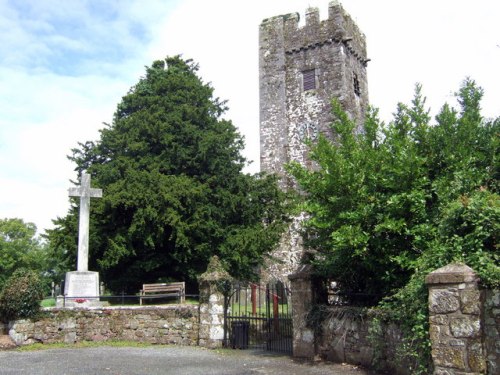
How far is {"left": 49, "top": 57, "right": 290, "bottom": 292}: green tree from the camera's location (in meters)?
19.0

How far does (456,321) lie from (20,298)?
1050cm

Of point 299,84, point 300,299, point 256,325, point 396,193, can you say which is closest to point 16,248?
point 299,84

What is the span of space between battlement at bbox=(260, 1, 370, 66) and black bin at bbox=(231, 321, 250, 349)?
20.6m

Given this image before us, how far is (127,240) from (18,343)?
7.06 m

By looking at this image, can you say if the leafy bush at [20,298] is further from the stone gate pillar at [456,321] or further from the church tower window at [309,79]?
the church tower window at [309,79]

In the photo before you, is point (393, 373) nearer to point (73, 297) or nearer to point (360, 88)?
point (73, 297)

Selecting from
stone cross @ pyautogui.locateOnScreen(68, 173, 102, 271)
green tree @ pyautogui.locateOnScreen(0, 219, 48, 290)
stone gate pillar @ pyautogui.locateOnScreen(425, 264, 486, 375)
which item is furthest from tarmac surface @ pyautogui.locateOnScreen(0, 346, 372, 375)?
green tree @ pyautogui.locateOnScreen(0, 219, 48, 290)

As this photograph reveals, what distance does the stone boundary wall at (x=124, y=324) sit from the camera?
12914mm

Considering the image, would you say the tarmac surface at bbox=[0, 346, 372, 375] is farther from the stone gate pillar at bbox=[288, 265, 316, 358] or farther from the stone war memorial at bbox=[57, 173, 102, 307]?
the stone war memorial at bbox=[57, 173, 102, 307]

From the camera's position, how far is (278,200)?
22.4 m

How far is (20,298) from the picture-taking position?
1241cm

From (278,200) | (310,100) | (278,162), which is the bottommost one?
(278,200)

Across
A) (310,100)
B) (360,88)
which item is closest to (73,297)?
(310,100)

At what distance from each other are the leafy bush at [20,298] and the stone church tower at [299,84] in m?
16.2
